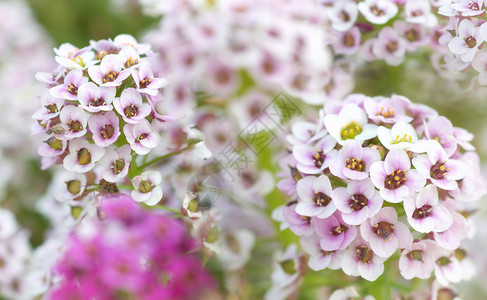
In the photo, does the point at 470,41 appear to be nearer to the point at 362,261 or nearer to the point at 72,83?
the point at 362,261

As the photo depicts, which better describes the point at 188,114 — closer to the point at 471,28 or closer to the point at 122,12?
the point at 471,28

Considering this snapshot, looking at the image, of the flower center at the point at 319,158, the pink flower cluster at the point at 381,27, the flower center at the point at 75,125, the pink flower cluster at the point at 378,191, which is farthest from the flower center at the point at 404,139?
the flower center at the point at 75,125

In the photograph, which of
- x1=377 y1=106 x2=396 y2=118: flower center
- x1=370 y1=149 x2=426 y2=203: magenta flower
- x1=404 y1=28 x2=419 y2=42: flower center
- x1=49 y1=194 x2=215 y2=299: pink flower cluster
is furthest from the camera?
x1=404 y1=28 x2=419 y2=42: flower center

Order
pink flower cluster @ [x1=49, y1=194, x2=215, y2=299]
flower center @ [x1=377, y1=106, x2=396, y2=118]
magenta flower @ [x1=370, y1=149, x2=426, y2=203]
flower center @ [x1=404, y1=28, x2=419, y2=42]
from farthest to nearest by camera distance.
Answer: flower center @ [x1=404, y1=28, x2=419, y2=42] → flower center @ [x1=377, y1=106, x2=396, y2=118] → magenta flower @ [x1=370, y1=149, x2=426, y2=203] → pink flower cluster @ [x1=49, y1=194, x2=215, y2=299]

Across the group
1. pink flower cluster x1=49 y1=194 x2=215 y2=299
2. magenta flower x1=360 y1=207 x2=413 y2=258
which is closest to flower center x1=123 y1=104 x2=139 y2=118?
pink flower cluster x1=49 y1=194 x2=215 y2=299

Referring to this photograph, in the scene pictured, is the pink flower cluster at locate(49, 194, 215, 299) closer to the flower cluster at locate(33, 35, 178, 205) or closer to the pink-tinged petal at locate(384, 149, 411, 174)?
the flower cluster at locate(33, 35, 178, 205)

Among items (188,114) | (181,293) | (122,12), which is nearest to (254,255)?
(188,114)

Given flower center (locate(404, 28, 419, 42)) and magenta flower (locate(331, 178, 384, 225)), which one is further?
flower center (locate(404, 28, 419, 42))
